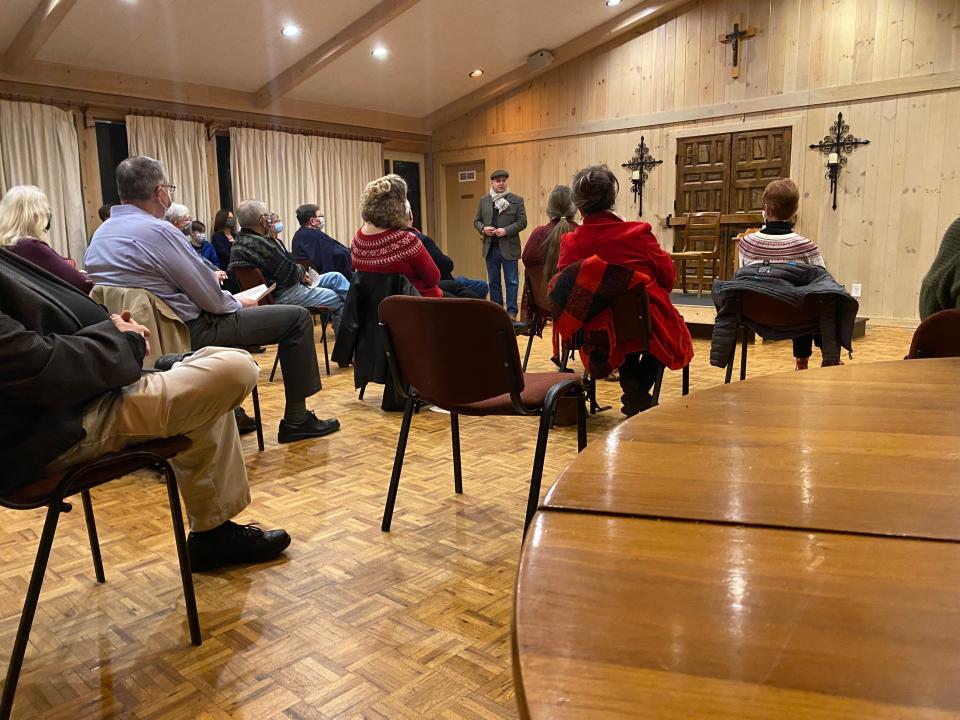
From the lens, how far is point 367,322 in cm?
373

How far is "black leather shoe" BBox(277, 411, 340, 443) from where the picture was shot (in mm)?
3305

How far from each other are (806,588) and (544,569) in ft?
0.59

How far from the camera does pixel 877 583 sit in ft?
1.66

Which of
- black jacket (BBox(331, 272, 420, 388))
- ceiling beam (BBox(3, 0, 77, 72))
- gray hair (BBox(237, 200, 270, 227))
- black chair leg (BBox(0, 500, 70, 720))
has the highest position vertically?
ceiling beam (BBox(3, 0, 77, 72))

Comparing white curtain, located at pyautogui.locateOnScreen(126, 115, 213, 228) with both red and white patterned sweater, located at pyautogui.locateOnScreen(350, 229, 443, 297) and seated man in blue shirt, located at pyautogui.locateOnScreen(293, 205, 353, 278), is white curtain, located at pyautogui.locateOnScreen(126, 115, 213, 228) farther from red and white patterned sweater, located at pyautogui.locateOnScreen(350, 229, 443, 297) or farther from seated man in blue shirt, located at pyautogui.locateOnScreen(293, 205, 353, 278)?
red and white patterned sweater, located at pyautogui.locateOnScreen(350, 229, 443, 297)

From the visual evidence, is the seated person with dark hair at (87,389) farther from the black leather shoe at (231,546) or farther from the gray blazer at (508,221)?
the gray blazer at (508,221)

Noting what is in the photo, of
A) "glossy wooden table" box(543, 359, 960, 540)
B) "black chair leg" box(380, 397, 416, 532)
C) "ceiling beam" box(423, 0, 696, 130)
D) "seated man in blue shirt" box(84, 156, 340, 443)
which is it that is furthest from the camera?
"ceiling beam" box(423, 0, 696, 130)

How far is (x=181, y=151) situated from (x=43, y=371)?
696 centimetres

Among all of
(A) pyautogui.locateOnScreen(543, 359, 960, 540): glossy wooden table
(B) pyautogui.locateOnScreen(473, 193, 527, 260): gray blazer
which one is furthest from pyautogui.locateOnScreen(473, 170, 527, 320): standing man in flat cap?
(A) pyautogui.locateOnScreen(543, 359, 960, 540): glossy wooden table

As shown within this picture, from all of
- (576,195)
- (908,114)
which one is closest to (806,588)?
(576,195)

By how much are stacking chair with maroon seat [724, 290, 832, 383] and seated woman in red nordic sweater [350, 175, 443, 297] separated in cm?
147

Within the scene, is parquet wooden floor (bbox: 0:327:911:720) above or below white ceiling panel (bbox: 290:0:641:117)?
below

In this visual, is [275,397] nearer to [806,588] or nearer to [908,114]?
[806,588]

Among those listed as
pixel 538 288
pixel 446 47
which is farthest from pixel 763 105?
pixel 538 288
